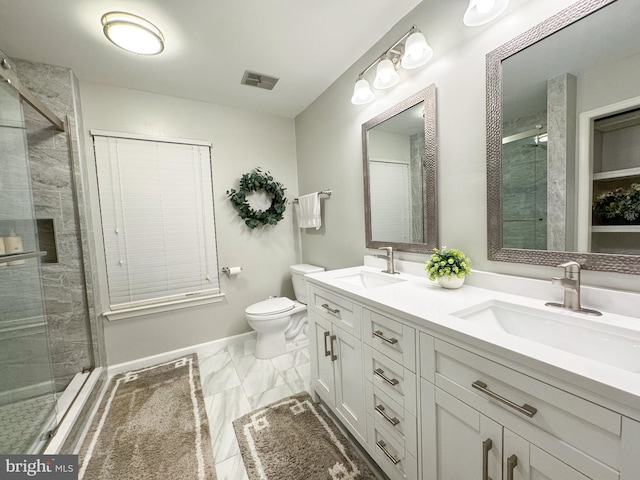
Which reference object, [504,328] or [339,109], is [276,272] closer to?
[339,109]

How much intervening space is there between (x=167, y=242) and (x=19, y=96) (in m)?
1.24

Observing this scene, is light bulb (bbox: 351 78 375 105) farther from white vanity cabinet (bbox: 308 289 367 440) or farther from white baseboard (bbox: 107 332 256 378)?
white baseboard (bbox: 107 332 256 378)

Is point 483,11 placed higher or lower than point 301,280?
higher

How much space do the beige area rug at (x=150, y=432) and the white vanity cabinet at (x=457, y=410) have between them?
83cm

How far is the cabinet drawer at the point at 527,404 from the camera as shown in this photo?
508mm

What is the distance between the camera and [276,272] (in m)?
Result: 2.79

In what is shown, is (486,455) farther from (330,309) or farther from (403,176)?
(403,176)

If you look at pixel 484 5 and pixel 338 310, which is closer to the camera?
pixel 484 5

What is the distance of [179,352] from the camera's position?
2361mm

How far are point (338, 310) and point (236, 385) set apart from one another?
1.19 m

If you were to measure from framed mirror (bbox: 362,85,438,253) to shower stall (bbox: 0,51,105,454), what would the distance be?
215cm

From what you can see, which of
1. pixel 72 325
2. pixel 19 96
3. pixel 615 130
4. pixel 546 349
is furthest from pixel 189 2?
pixel 72 325

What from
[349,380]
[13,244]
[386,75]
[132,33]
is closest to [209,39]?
[132,33]

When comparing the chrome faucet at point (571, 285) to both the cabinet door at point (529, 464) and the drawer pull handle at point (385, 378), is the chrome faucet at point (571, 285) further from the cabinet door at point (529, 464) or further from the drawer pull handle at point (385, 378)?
the drawer pull handle at point (385, 378)
